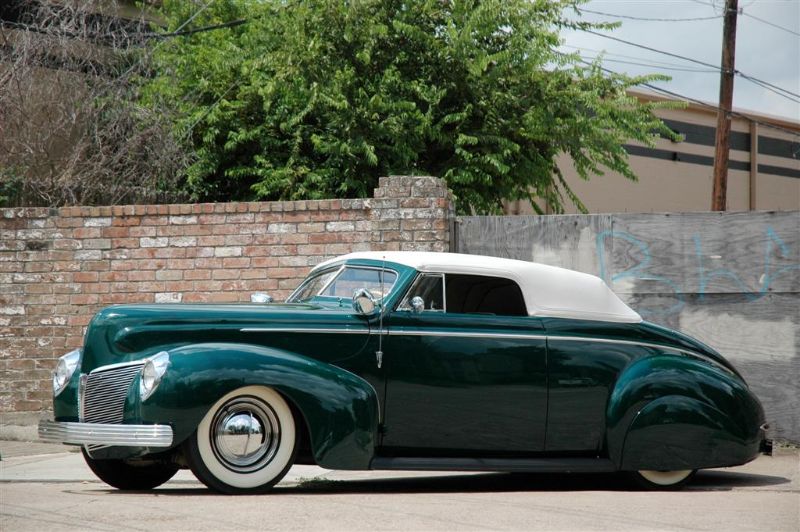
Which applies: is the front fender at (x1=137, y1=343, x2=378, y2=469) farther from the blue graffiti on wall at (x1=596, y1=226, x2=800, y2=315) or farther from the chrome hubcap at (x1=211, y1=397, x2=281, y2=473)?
the blue graffiti on wall at (x1=596, y1=226, x2=800, y2=315)

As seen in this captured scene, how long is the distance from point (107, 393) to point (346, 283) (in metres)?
1.80

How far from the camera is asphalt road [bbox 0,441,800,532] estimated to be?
538 cm

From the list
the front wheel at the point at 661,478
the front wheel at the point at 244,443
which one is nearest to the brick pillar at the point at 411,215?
the front wheel at the point at 661,478

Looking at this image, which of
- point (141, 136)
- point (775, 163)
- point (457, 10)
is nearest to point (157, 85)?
point (141, 136)

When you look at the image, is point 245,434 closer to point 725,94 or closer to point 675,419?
point 675,419

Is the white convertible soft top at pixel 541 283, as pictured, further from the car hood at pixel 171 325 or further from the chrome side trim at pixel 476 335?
the car hood at pixel 171 325

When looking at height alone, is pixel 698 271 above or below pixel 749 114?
below

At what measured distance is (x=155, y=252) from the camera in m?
11.2

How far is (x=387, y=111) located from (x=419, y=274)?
297 inches

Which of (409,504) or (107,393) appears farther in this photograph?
(107,393)

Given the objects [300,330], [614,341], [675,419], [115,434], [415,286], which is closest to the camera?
[115,434]

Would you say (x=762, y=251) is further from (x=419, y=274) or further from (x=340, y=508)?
(x=340, y=508)

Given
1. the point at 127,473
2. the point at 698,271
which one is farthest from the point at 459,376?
the point at 698,271

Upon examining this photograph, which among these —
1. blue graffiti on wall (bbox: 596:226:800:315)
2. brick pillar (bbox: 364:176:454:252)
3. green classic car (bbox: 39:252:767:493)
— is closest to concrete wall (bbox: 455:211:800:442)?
blue graffiti on wall (bbox: 596:226:800:315)
